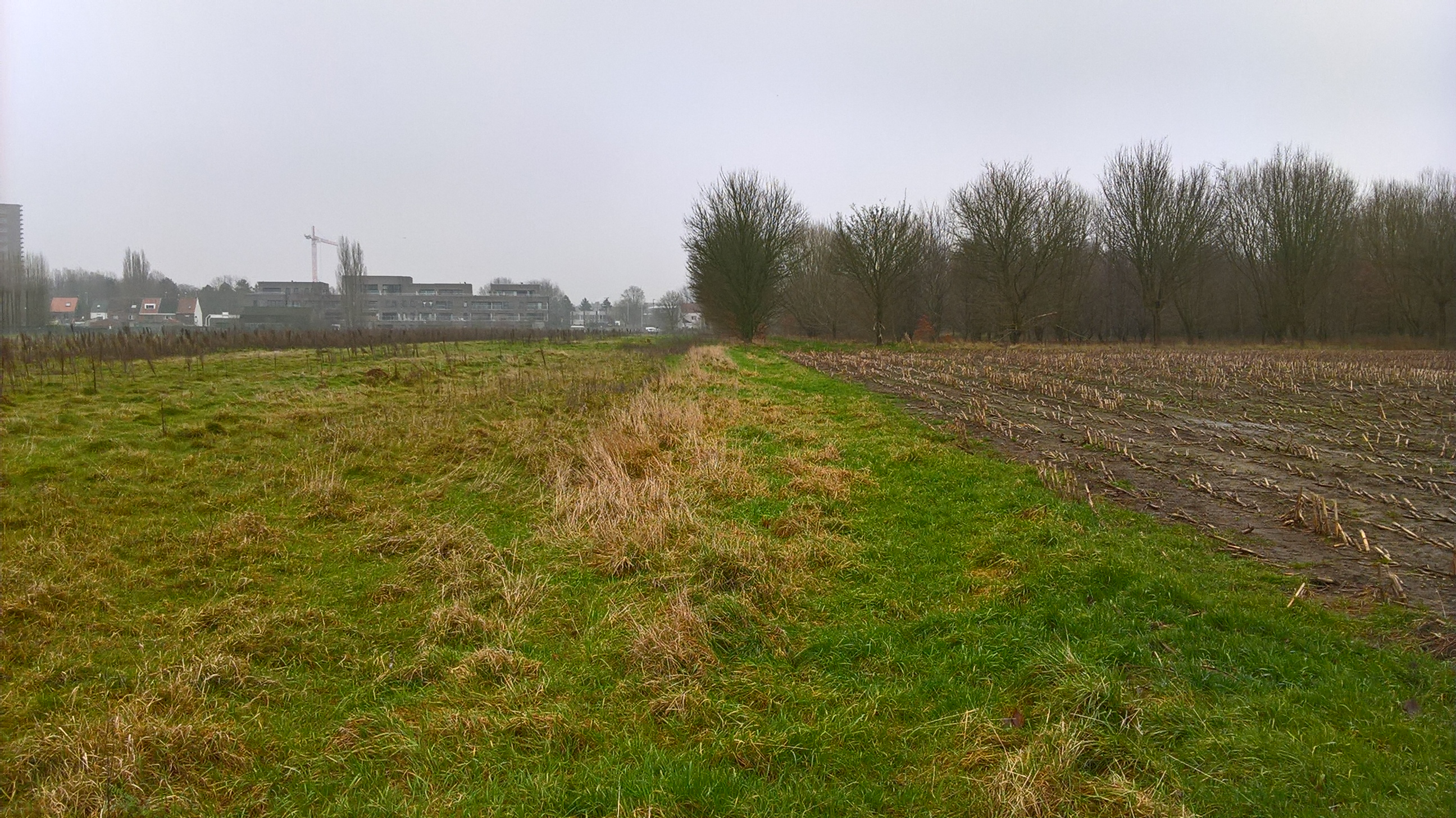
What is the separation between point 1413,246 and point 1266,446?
126 ft

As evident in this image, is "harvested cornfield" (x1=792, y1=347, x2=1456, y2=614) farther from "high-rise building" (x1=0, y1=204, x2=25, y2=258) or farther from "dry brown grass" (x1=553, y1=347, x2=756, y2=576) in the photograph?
"high-rise building" (x1=0, y1=204, x2=25, y2=258)

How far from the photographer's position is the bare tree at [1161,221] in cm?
3641

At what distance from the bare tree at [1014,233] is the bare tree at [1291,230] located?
9.53 m

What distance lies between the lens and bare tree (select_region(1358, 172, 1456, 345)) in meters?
32.1

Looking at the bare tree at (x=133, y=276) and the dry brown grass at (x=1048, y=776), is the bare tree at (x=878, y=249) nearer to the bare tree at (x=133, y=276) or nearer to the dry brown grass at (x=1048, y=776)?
the dry brown grass at (x=1048, y=776)

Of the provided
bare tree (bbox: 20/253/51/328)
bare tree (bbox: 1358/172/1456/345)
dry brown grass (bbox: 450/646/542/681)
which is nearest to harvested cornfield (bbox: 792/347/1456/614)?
dry brown grass (bbox: 450/646/542/681)

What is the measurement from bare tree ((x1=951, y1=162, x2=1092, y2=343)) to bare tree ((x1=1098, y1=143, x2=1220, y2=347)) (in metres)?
2.93

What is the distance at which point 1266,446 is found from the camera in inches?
343

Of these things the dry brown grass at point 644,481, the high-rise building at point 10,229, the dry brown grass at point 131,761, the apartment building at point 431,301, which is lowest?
the dry brown grass at point 131,761

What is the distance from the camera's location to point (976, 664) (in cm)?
393

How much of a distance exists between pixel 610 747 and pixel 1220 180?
1910 inches

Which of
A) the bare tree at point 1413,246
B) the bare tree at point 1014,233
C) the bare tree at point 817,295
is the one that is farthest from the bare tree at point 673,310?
the bare tree at point 1413,246

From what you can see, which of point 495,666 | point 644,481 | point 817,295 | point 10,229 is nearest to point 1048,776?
point 495,666

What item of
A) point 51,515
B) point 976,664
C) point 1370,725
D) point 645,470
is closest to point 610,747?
point 976,664
